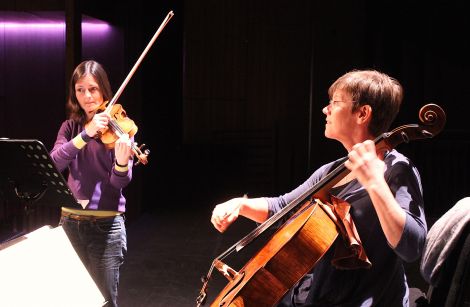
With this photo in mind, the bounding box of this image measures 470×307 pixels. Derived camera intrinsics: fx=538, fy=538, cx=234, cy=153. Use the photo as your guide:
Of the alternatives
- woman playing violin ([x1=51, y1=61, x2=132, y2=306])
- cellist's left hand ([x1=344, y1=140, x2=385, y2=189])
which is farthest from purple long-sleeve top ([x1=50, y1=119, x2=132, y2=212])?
cellist's left hand ([x1=344, y1=140, x2=385, y2=189])

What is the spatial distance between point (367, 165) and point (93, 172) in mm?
1297

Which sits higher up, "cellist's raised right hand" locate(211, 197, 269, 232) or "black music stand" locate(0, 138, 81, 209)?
"black music stand" locate(0, 138, 81, 209)

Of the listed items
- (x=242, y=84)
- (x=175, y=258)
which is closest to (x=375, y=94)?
(x=175, y=258)

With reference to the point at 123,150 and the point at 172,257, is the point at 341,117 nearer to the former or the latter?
the point at 123,150

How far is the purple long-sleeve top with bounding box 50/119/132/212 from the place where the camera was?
7.18 feet

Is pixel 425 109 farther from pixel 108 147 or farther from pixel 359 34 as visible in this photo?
pixel 359 34

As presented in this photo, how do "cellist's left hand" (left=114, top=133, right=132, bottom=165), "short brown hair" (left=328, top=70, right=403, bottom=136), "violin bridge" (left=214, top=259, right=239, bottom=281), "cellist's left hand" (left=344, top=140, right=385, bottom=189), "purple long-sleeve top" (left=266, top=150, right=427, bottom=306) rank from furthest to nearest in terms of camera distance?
1. "cellist's left hand" (left=114, top=133, right=132, bottom=165)
2. "violin bridge" (left=214, top=259, right=239, bottom=281)
3. "short brown hair" (left=328, top=70, right=403, bottom=136)
4. "purple long-sleeve top" (left=266, top=150, right=427, bottom=306)
5. "cellist's left hand" (left=344, top=140, right=385, bottom=189)

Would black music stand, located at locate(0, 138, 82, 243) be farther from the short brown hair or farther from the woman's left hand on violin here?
the short brown hair

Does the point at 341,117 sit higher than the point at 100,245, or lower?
higher

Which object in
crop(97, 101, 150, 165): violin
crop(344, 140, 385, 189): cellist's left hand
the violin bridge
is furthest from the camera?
crop(97, 101, 150, 165): violin

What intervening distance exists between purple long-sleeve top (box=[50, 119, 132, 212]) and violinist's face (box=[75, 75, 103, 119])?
0.33ft

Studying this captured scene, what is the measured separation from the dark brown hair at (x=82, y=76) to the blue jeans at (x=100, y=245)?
44cm

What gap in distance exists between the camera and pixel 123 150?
2115 mm

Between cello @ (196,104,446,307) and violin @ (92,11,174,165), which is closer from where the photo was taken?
cello @ (196,104,446,307)
